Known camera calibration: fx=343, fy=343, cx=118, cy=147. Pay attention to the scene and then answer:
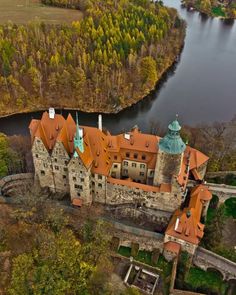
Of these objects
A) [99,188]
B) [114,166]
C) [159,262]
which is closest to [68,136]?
[114,166]

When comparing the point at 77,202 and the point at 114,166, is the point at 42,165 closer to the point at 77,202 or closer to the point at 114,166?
the point at 77,202

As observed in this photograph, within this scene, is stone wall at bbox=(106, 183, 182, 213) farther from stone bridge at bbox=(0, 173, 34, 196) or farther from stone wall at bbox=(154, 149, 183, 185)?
stone bridge at bbox=(0, 173, 34, 196)

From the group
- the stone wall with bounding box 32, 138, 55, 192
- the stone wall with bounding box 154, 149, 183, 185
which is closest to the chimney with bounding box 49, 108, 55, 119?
the stone wall with bounding box 32, 138, 55, 192

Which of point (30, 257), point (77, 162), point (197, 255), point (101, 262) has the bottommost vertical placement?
point (197, 255)

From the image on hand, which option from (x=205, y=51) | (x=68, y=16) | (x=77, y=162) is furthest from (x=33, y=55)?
(x=205, y=51)

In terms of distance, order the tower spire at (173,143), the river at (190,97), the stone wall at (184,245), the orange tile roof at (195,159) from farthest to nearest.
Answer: the river at (190,97) < the orange tile roof at (195,159) < the stone wall at (184,245) < the tower spire at (173,143)

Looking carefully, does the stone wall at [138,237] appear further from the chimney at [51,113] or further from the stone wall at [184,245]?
the chimney at [51,113]

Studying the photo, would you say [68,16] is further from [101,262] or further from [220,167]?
[101,262]

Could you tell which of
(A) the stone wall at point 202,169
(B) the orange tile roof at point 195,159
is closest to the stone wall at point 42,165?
(B) the orange tile roof at point 195,159

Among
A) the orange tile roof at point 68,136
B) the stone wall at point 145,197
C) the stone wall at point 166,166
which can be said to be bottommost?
the stone wall at point 145,197
